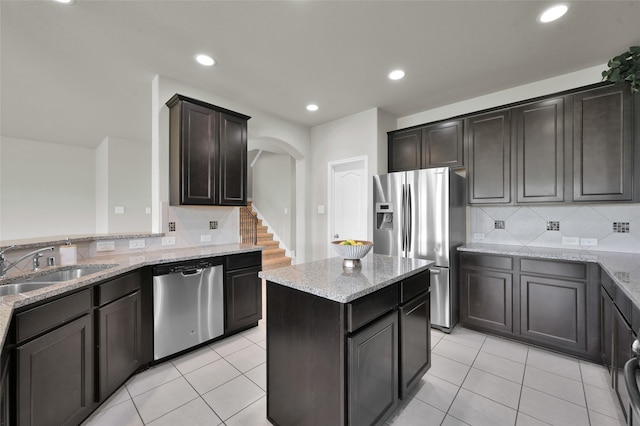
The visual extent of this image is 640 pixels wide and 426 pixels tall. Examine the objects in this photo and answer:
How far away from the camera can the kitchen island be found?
1396 millimetres

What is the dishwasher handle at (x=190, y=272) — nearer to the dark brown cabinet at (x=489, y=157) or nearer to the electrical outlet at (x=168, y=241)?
the electrical outlet at (x=168, y=241)

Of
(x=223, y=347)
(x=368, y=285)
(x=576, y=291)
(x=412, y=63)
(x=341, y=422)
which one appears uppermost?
(x=412, y=63)

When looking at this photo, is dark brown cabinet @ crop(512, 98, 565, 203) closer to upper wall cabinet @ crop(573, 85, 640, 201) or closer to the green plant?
upper wall cabinet @ crop(573, 85, 640, 201)

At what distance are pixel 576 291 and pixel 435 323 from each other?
1.34 m

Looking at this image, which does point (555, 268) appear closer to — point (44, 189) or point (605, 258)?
point (605, 258)

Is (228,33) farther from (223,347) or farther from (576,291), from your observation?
(576,291)

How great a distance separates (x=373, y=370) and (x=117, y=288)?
191cm

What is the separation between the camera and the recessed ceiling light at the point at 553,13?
1.99 m

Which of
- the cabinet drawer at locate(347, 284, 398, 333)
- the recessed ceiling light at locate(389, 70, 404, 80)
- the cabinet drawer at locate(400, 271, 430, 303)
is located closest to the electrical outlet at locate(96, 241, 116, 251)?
the cabinet drawer at locate(347, 284, 398, 333)

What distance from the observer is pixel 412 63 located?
2.76 meters

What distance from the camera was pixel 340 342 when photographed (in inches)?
54.4

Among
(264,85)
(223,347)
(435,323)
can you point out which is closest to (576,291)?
(435,323)

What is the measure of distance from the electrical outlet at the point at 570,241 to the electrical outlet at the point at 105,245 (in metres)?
4.77

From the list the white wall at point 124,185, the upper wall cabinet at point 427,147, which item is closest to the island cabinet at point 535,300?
the upper wall cabinet at point 427,147
